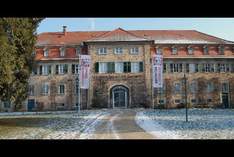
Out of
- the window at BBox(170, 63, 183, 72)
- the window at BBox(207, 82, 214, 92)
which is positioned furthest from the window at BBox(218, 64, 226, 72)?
the window at BBox(170, 63, 183, 72)

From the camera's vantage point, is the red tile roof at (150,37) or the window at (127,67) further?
the red tile roof at (150,37)

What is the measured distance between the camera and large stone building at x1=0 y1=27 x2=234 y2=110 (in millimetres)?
35344

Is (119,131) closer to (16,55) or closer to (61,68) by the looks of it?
(16,55)

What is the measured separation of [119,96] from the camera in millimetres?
35156

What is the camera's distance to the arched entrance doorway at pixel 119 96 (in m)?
34.8

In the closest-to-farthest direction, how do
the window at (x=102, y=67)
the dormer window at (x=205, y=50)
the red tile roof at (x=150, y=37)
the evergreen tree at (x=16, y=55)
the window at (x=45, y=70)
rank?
the evergreen tree at (x=16, y=55) < the window at (x=102, y=67) < the window at (x=45, y=70) < the dormer window at (x=205, y=50) < the red tile roof at (x=150, y=37)

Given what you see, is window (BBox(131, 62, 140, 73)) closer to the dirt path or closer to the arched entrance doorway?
the arched entrance doorway

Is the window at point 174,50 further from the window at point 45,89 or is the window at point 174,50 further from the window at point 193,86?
the window at point 45,89

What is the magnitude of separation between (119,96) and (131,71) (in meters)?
2.35

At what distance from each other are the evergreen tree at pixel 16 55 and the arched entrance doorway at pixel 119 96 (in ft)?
56.7

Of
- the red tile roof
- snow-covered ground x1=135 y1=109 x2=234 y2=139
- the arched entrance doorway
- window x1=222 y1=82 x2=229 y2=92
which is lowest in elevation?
snow-covered ground x1=135 y1=109 x2=234 y2=139

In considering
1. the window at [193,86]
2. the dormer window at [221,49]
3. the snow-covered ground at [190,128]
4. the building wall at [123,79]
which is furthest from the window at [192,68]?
the snow-covered ground at [190,128]
